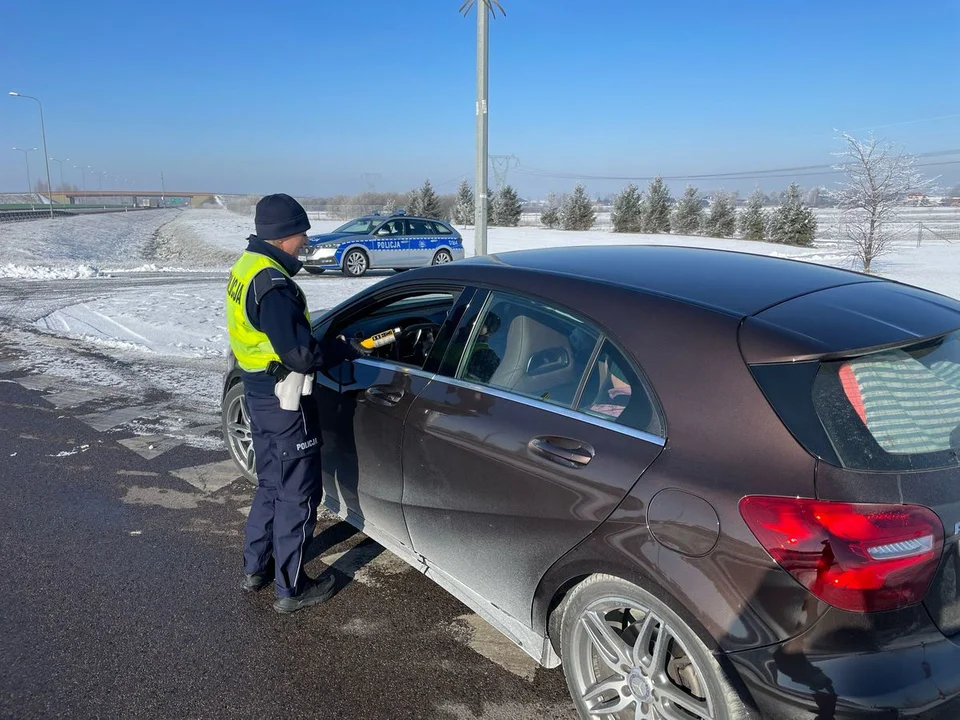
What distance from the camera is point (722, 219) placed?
44875mm

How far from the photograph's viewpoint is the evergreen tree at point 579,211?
50500 mm

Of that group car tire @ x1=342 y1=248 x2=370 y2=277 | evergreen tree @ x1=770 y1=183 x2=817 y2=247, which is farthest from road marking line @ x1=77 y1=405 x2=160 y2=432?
evergreen tree @ x1=770 y1=183 x2=817 y2=247

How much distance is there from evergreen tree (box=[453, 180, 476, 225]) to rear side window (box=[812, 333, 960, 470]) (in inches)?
2182

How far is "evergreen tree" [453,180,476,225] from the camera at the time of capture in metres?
57.4

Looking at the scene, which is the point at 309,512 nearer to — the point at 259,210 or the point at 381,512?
the point at 381,512

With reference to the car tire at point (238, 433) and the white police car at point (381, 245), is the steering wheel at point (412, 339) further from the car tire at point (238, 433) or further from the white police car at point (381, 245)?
the white police car at point (381, 245)

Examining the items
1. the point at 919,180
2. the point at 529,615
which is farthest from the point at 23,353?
the point at 919,180

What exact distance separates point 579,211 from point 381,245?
3436cm

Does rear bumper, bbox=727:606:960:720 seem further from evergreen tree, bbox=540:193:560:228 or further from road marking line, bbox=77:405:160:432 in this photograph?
evergreen tree, bbox=540:193:560:228

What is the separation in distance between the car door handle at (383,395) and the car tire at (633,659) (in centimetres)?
122

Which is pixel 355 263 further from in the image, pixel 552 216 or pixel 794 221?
pixel 552 216

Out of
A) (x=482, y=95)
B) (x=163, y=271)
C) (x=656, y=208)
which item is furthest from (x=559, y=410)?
(x=656, y=208)

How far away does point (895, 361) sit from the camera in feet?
6.95

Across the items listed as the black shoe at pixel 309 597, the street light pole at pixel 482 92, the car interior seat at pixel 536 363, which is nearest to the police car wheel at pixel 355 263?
the street light pole at pixel 482 92
